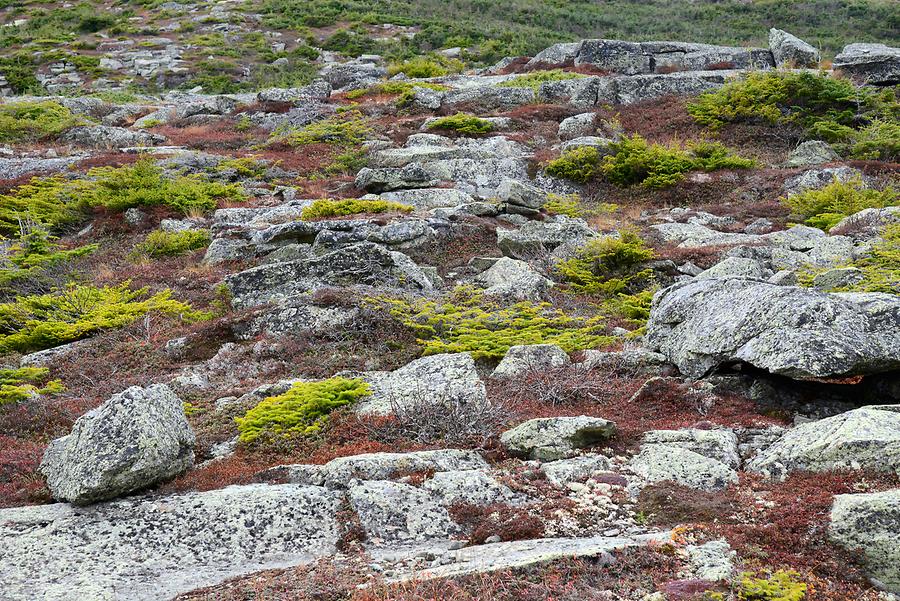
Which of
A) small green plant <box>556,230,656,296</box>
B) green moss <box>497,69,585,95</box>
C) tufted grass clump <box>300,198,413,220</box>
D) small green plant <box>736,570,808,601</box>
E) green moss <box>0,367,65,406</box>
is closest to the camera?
small green plant <box>736,570,808,601</box>

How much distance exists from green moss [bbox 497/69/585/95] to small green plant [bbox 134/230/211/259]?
64.3 feet

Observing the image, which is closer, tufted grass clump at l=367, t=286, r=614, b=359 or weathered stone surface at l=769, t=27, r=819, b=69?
tufted grass clump at l=367, t=286, r=614, b=359

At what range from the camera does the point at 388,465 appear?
21.3ft

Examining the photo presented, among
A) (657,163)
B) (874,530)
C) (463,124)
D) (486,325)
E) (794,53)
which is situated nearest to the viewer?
(874,530)

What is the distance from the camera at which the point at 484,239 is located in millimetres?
16922

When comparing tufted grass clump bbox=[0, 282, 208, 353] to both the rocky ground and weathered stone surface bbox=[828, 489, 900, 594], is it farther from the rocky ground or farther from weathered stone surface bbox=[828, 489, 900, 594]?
weathered stone surface bbox=[828, 489, 900, 594]

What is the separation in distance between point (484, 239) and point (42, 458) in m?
11.5

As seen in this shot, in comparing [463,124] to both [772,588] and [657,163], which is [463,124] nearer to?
[657,163]

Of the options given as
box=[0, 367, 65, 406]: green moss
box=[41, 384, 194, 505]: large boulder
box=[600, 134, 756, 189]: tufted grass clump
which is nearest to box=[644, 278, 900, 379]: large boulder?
box=[41, 384, 194, 505]: large boulder

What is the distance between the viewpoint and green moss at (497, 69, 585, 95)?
106 feet

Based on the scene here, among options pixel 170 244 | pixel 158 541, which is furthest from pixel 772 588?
pixel 170 244

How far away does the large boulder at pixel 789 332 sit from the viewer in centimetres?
711

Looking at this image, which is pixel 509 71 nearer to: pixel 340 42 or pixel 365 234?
pixel 340 42

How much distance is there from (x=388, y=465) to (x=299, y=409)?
1.93 m
